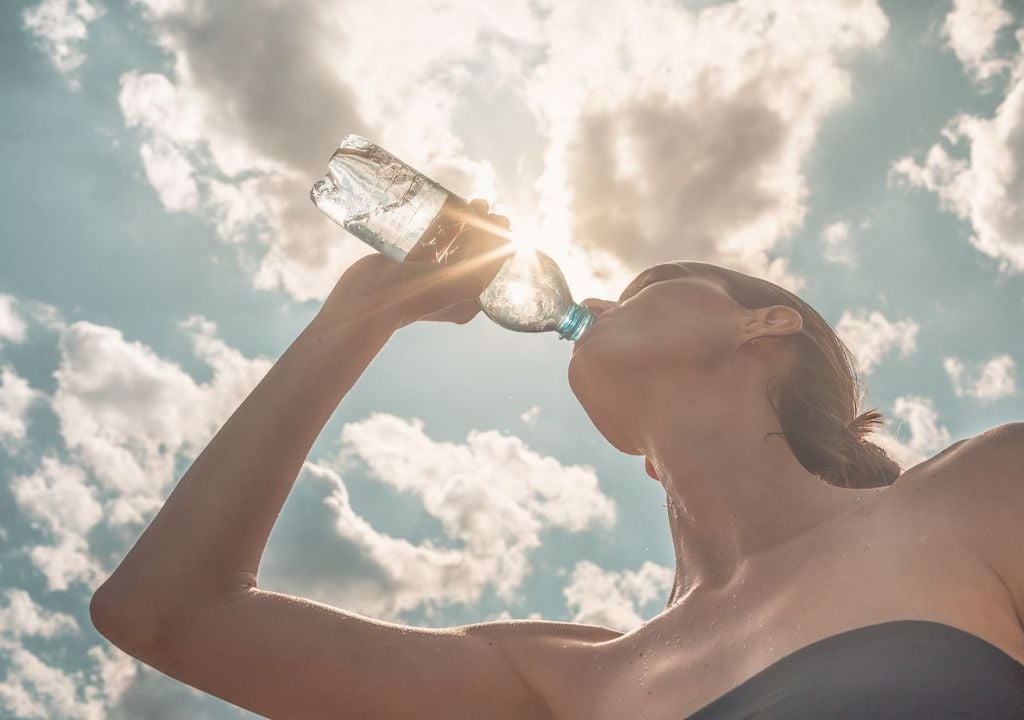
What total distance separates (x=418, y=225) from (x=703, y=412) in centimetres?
201

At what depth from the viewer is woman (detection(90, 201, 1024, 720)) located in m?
1.86

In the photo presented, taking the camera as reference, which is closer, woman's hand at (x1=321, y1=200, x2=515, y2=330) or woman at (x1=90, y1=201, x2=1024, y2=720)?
woman at (x1=90, y1=201, x2=1024, y2=720)

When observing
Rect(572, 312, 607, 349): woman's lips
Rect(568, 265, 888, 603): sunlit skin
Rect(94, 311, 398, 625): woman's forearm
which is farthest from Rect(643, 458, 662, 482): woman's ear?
Rect(94, 311, 398, 625): woman's forearm

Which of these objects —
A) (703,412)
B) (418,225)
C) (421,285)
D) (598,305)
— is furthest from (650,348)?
(418,225)

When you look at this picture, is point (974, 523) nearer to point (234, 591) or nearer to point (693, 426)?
point (693, 426)

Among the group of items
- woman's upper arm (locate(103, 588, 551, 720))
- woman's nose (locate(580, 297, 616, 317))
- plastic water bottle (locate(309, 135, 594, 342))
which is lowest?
woman's upper arm (locate(103, 588, 551, 720))

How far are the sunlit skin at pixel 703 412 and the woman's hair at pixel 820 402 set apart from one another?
70mm

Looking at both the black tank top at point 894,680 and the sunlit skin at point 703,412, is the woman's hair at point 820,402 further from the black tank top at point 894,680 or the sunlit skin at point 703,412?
the black tank top at point 894,680

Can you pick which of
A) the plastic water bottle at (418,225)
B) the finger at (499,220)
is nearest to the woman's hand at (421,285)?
the finger at (499,220)

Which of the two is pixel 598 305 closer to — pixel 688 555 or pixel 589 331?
pixel 589 331

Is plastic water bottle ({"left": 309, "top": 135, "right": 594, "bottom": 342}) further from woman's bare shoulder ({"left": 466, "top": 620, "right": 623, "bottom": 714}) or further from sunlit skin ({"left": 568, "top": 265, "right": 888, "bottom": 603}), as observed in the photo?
woman's bare shoulder ({"left": 466, "top": 620, "right": 623, "bottom": 714})

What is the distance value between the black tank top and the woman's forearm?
5.39ft

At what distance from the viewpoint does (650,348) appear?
299cm

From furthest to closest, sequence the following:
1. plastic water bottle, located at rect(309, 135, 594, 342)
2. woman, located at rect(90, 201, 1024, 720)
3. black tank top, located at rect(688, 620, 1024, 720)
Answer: plastic water bottle, located at rect(309, 135, 594, 342)
woman, located at rect(90, 201, 1024, 720)
black tank top, located at rect(688, 620, 1024, 720)
